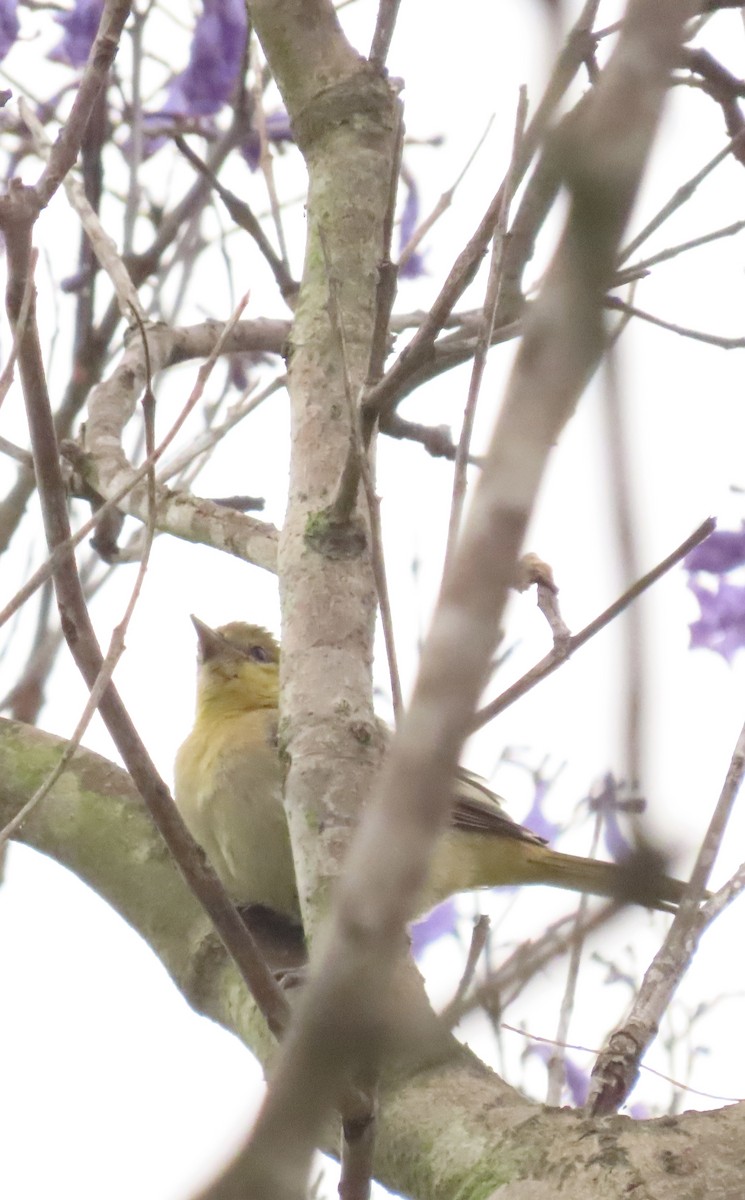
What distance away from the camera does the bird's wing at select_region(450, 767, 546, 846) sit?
16.1 ft

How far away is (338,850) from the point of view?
93.7 inches

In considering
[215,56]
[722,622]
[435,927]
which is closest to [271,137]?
[215,56]

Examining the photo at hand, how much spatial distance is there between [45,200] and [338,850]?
3.65 feet

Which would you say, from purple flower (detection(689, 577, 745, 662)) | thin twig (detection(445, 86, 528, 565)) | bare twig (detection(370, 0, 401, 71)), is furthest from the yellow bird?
thin twig (detection(445, 86, 528, 565))

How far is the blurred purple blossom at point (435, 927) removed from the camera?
4715 mm

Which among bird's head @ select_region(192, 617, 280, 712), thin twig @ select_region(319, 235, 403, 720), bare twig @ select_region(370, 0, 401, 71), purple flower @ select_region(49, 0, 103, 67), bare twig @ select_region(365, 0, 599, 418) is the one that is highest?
purple flower @ select_region(49, 0, 103, 67)

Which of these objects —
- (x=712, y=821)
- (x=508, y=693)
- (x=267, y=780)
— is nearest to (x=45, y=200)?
(x=508, y=693)

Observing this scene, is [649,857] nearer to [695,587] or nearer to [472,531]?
[472,531]

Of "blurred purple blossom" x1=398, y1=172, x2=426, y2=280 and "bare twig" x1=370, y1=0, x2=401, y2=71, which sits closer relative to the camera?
"bare twig" x1=370, y1=0, x2=401, y2=71

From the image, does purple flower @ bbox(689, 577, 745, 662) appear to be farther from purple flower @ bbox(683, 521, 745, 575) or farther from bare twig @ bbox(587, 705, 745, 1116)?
bare twig @ bbox(587, 705, 745, 1116)

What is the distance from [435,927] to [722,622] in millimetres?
1419

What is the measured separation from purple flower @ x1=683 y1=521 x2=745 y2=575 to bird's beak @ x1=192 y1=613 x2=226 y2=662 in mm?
2181

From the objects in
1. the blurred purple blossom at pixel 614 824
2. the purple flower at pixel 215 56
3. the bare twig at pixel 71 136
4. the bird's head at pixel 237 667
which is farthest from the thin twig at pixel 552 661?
the purple flower at pixel 215 56

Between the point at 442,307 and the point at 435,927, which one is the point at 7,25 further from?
the point at 442,307
